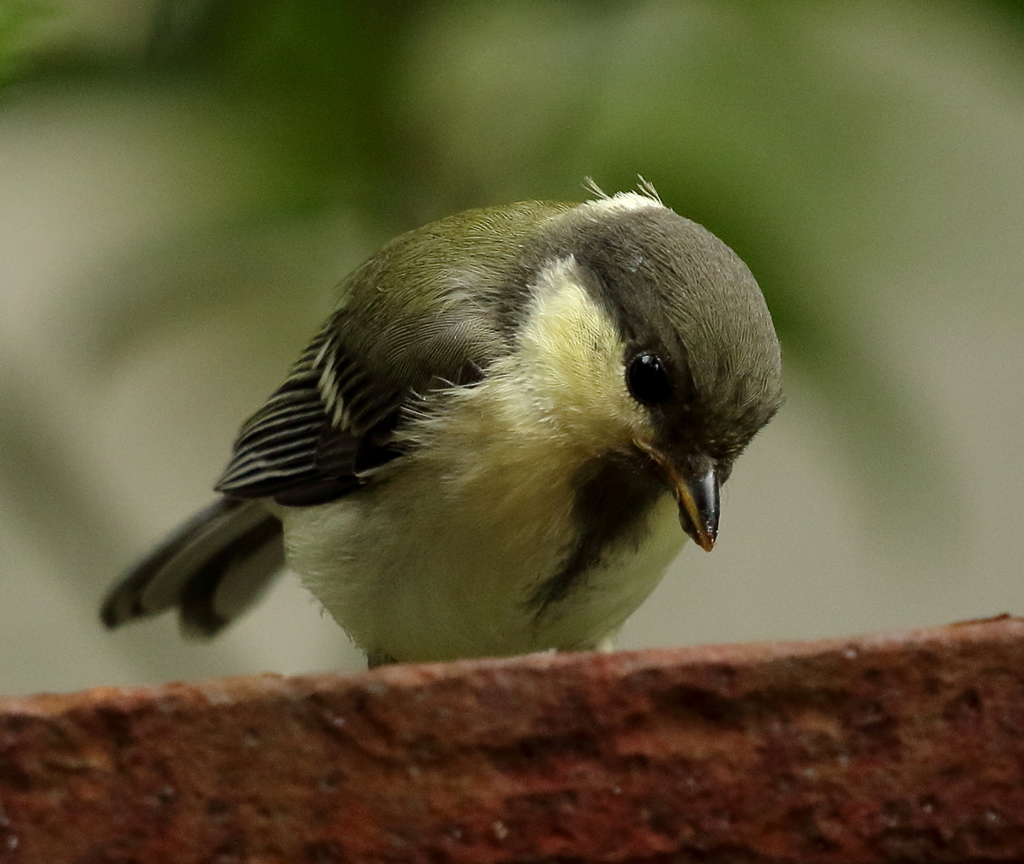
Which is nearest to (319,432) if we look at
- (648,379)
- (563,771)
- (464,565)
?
(464,565)

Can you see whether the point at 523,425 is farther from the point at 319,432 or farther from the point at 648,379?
the point at 319,432

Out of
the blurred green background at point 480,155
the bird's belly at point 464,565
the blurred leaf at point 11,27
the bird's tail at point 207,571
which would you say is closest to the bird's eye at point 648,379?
the bird's belly at point 464,565

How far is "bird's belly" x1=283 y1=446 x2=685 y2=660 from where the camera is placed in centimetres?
136

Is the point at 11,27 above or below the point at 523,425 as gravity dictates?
above

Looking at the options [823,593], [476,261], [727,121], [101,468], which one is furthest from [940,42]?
[101,468]

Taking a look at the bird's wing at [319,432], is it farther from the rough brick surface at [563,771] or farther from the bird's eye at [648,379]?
the rough brick surface at [563,771]

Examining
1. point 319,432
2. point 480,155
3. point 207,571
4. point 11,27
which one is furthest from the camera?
point 207,571

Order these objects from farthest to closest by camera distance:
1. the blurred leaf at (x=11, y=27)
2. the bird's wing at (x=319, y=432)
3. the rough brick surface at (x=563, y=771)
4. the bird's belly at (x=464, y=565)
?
the bird's wing at (x=319, y=432) → the bird's belly at (x=464, y=565) → the blurred leaf at (x=11, y=27) → the rough brick surface at (x=563, y=771)

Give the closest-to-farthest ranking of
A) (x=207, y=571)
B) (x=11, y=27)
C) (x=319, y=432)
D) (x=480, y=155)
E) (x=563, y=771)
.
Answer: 1. (x=563, y=771)
2. (x=11, y=27)
3. (x=319, y=432)
4. (x=480, y=155)
5. (x=207, y=571)

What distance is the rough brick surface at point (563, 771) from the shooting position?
0.84 m

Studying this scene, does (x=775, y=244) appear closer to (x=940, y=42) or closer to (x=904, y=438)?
(x=904, y=438)

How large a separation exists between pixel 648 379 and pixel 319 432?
1.66ft

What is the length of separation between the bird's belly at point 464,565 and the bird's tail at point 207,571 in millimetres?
386

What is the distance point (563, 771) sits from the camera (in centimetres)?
85
